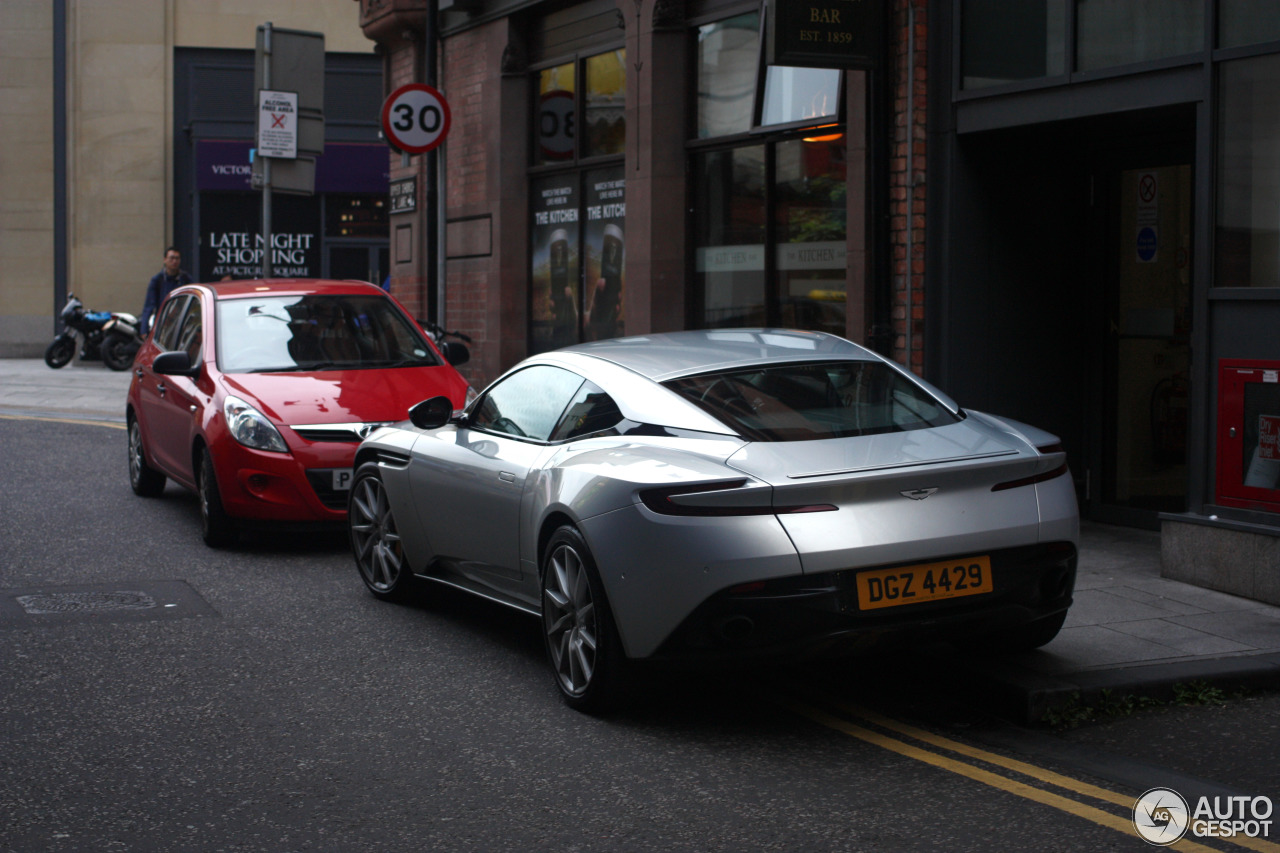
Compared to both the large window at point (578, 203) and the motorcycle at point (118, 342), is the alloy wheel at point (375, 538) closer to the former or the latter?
the large window at point (578, 203)

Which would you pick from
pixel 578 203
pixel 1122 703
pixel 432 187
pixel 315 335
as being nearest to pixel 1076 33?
pixel 1122 703

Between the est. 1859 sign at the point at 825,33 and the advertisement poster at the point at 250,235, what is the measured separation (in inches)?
950

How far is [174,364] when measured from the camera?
9.62 m

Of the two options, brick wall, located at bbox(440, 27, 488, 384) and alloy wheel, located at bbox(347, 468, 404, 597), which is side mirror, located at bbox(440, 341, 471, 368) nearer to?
alloy wheel, located at bbox(347, 468, 404, 597)

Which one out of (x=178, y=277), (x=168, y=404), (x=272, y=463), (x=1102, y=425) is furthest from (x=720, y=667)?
(x=178, y=277)

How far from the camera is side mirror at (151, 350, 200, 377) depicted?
9.59 metres

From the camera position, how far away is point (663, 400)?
561 cm

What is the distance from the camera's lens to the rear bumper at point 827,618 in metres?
4.90

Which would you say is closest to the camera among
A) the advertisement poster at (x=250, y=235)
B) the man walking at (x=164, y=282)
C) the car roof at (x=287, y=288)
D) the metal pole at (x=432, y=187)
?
the car roof at (x=287, y=288)

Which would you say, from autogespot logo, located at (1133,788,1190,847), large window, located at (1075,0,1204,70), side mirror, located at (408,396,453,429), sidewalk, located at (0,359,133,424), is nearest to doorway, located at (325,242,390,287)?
sidewalk, located at (0,359,133,424)

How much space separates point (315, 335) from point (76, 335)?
19.7 meters

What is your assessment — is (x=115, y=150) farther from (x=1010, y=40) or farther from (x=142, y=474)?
(x=1010, y=40)

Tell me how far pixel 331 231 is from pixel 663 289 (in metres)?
20.4

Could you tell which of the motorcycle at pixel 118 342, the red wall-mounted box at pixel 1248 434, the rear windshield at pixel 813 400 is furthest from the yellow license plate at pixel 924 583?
the motorcycle at pixel 118 342
